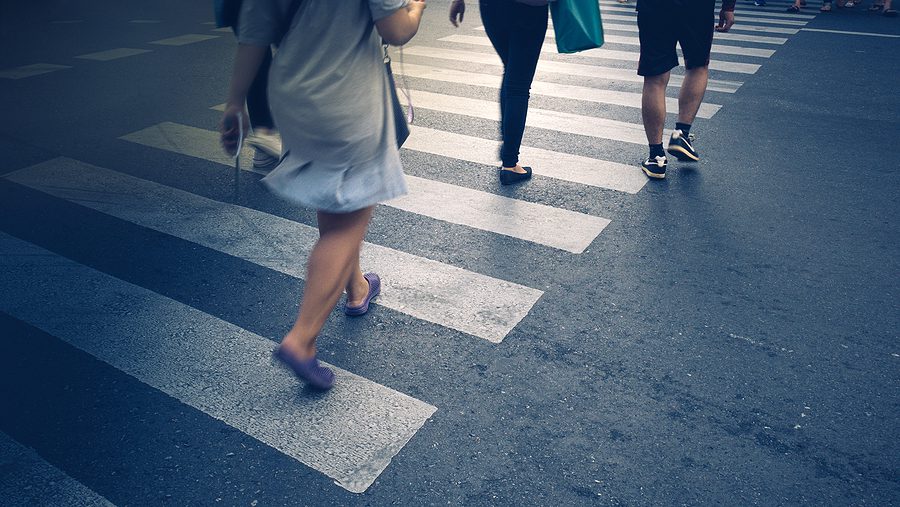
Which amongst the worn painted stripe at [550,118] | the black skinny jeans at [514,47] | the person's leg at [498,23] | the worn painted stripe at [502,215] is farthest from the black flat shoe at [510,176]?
the worn painted stripe at [550,118]

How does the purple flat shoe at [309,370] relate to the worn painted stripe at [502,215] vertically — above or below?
above

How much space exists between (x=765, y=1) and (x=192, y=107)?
949 cm

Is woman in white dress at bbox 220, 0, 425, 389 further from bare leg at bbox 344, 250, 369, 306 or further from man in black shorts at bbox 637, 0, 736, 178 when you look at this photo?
man in black shorts at bbox 637, 0, 736, 178

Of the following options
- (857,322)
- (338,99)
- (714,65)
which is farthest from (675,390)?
(714,65)

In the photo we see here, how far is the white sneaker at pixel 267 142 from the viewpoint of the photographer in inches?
113

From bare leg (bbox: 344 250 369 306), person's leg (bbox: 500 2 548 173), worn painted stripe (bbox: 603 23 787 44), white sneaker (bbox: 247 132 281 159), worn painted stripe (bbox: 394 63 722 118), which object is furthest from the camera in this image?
worn painted stripe (bbox: 603 23 787 44)

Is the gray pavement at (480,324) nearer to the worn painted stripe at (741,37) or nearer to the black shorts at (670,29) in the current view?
the black shorts at (670,29)

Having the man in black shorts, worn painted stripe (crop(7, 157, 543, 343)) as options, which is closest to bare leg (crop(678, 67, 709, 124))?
the man in black shorts

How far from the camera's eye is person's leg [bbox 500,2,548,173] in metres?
4.37

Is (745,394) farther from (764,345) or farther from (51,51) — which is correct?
(51,51)

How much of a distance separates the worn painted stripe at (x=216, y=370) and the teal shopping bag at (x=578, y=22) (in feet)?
7.99

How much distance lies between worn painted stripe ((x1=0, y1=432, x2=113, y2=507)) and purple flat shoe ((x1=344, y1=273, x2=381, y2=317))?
133 centimetres

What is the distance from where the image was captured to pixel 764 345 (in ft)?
10.3

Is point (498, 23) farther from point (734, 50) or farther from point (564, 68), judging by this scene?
point (734, 50)
